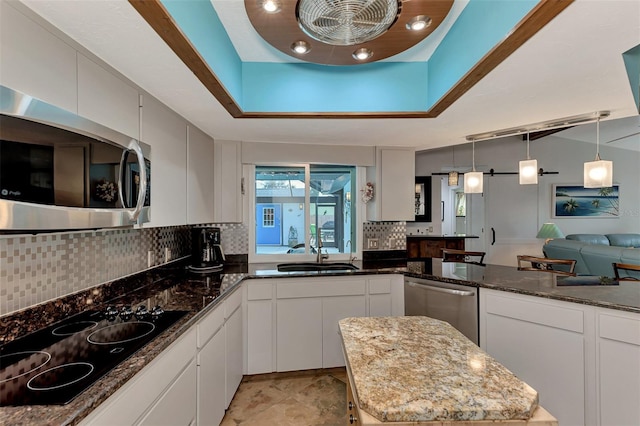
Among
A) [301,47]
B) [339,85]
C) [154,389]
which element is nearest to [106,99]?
[301,47]

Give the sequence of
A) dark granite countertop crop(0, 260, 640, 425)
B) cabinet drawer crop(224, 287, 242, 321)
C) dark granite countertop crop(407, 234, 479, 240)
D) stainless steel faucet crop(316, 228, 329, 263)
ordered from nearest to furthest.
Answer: dark granite countertop crop(0, 260, 640, 425) < cabinet drawer crop(224, 287, 242, 321) < stainless steel faucet crop(316, 228, 329, 263) < dark granite countertop crop(407, 234, 479, 240)

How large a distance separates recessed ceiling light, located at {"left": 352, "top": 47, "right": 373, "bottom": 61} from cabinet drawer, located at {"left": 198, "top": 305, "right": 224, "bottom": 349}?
165 cm

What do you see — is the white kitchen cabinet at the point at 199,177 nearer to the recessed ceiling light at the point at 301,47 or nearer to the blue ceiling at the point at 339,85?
the blue ceiling at the point at 339,85

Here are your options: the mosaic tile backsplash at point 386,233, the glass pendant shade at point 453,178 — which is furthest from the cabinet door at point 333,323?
the glass pendant shade at point 453,178

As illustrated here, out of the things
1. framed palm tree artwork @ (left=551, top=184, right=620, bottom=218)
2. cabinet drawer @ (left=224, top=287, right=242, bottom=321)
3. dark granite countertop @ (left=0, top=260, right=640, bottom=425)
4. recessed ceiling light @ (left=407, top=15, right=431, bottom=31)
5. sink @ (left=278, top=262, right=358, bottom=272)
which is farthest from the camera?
framed palm tree artwork @ (left=551, top=184, right=620, bottom=218)

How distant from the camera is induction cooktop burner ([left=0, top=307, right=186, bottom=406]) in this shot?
2.64 feet

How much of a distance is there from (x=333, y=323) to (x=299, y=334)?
313 millimetres

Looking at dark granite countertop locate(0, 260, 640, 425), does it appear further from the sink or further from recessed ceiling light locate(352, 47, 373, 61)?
recessed ceiling light locate(352, 47, 373, 61)

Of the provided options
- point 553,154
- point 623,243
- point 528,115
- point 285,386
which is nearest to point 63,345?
point 285,386

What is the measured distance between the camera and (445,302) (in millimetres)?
2379

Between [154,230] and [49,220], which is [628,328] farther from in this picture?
[154,230]

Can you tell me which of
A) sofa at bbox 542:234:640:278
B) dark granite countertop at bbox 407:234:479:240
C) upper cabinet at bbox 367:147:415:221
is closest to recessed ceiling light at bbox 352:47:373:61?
upper cabinet at bbox 367:147:415:221

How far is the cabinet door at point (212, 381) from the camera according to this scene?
1.57 meters

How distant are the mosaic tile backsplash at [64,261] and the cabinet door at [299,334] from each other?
1.13m
